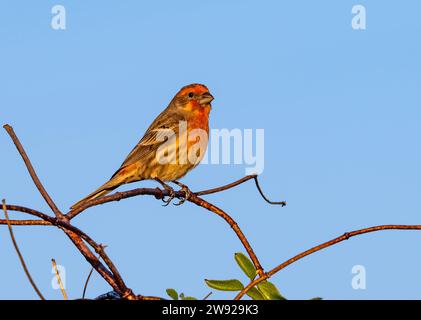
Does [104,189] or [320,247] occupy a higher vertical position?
[104,189]

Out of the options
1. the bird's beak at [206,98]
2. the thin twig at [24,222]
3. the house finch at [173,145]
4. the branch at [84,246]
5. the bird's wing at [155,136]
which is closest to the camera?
the branch at [84,246]

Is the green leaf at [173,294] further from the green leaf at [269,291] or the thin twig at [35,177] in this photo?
the thin twig at [35,177]

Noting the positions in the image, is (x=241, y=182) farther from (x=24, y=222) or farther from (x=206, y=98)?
(x=206, y=98)

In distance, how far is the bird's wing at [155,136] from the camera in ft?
31.4

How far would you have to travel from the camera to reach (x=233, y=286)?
2.60 meters

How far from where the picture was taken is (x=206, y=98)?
997cm

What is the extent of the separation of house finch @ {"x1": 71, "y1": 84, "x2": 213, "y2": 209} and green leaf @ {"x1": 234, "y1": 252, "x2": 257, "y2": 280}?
19.2 feet

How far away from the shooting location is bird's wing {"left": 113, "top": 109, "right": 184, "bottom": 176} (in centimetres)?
958

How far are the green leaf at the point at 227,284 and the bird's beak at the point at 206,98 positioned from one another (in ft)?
24.3

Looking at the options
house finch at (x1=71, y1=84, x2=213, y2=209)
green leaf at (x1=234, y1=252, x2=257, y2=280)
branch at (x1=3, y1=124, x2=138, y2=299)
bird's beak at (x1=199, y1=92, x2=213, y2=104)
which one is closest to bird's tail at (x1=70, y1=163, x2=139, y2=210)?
house finch at (x1=71, y1=84, x2=213, y2=209)

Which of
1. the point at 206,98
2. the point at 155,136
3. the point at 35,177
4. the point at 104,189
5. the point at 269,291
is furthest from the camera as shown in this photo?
the point at 155,136

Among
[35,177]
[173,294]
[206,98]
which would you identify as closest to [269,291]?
[173,294]

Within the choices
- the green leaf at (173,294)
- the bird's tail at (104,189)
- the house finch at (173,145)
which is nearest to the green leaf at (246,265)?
the green leaf at (173,294)

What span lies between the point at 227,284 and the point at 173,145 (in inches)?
271
